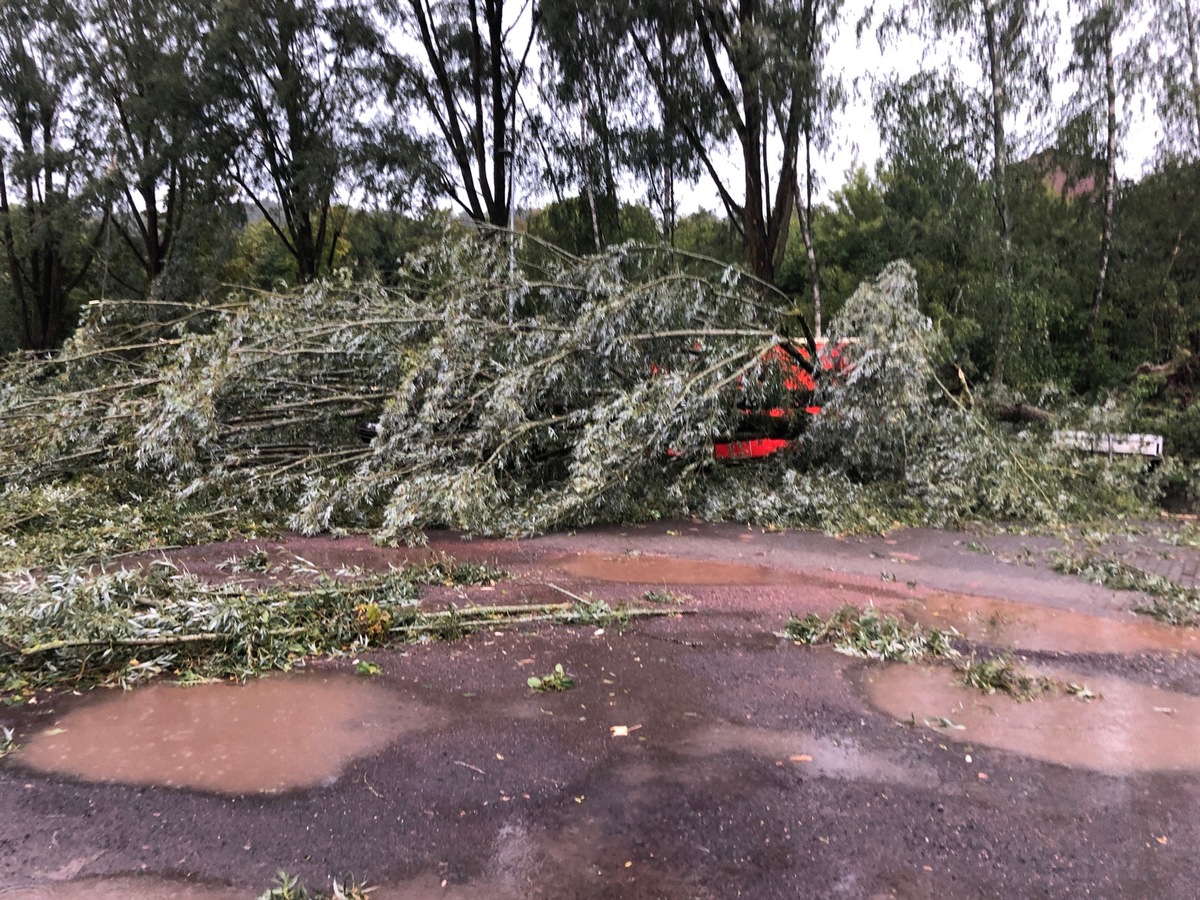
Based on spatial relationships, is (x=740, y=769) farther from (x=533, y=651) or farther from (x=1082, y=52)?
(x=1082, y=52)

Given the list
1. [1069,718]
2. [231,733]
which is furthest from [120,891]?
[1069,718]

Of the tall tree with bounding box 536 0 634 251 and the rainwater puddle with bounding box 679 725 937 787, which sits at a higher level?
the tall tree with bounding box 536 0 634 251

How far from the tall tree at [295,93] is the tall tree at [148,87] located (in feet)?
1.98

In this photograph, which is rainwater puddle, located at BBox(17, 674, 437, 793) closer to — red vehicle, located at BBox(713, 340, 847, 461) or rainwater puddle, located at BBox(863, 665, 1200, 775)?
rainwater puddle, located at BBox(863, 665, 1200, 775)

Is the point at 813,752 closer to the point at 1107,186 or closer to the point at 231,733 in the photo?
the point at 231,733

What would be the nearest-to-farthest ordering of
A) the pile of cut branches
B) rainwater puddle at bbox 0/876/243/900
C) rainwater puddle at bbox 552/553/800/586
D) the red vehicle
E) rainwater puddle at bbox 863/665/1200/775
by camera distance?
1. rainwater puddle at bbox 0/876/243/900
2. rainwater puddle at bbox 863/665/1200/775
3. the pile of cut branches
4. rainwater puddle at bbox 552/553/800/586
5. the red vehicle

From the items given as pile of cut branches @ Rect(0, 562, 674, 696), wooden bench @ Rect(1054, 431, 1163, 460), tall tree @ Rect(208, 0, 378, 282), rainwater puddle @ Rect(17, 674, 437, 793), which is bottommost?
rainwater puddle @ Rect(17, 674, 437, 793)

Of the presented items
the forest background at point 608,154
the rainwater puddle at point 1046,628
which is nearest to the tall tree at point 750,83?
the forest background at point 608,154

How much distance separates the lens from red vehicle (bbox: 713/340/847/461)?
7.82 m

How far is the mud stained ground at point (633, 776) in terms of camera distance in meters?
2.19

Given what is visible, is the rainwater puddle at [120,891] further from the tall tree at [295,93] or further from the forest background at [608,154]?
the tall tree at [295,93]

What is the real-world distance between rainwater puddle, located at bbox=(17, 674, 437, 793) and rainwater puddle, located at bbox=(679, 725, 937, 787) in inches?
43.2

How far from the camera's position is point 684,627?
168 inches

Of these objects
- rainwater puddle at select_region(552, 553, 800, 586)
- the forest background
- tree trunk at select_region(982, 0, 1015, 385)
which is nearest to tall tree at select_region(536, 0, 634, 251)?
the forest background
